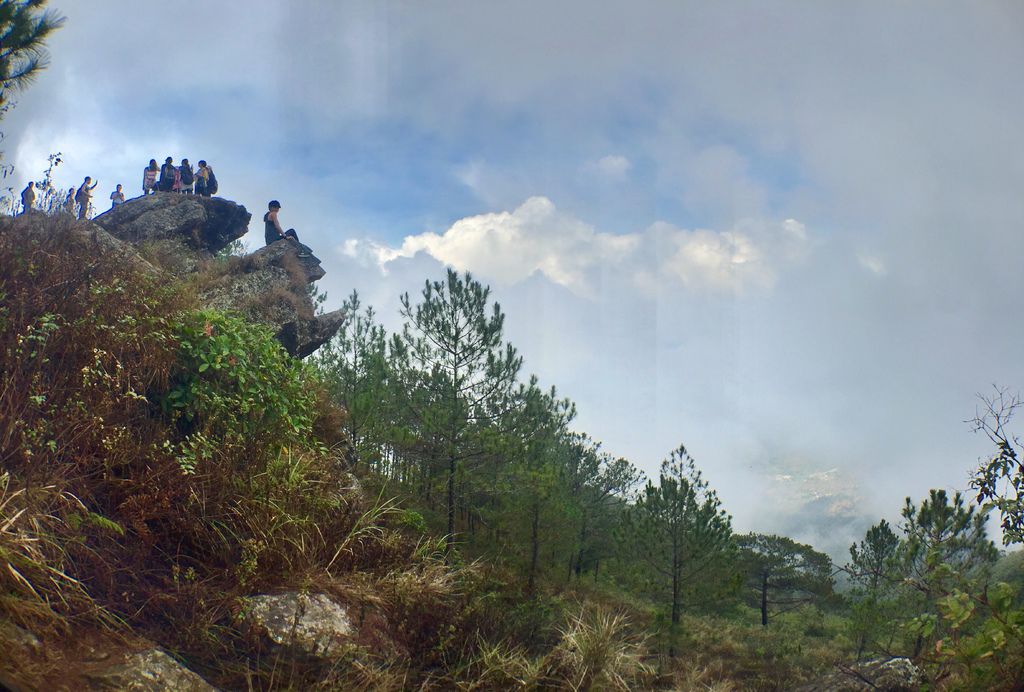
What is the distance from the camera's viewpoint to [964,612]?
4.90 meters

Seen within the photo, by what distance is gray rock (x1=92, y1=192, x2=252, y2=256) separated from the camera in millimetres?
19016

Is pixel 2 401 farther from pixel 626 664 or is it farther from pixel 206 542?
pixel 626 664

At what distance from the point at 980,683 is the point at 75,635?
22.5 ft

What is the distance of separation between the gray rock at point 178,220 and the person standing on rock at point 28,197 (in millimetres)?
4756

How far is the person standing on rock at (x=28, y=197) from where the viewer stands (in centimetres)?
1173

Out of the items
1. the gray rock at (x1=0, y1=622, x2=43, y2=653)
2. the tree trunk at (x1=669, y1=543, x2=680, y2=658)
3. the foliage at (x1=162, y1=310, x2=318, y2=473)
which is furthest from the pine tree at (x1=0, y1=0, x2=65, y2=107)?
the tree trunk at (x1=669, y1=543, x2=680, y2=658)

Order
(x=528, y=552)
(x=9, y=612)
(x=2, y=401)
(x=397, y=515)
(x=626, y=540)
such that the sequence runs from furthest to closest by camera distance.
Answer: (x=626, y=540), (x=528, y=552), (x=397, y=515), (x=2, y=401), (x=9, y=612)

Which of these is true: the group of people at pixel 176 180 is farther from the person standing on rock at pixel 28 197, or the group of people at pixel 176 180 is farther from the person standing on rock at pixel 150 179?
the person standing on rock at pixel 28 197

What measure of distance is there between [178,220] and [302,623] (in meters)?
17.0

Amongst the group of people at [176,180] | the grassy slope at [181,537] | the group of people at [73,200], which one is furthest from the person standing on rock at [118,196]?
the grassy slope at [181,537]

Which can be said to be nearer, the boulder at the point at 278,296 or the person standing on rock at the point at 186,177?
the boulder at the point at 278,296

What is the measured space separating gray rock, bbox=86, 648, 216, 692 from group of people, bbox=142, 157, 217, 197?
63.6ft

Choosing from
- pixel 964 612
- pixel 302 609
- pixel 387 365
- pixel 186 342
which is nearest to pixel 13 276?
pixel 186 342

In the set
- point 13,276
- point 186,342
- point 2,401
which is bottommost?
point 2,401
